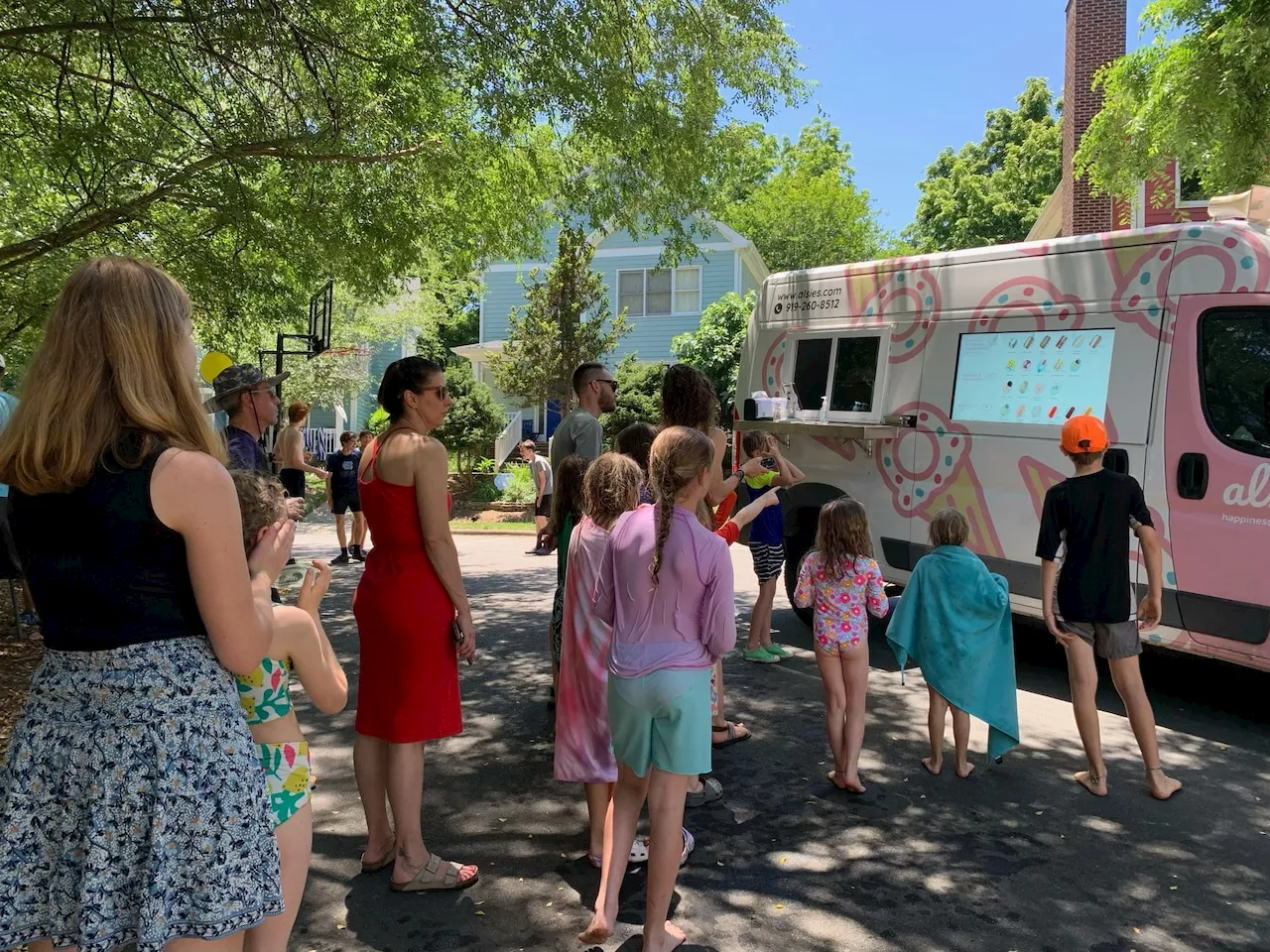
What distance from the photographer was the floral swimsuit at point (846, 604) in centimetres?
484

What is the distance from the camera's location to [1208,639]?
577 centimetres

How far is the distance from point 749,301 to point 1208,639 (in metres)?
17.3

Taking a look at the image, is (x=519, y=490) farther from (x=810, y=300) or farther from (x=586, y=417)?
(x=586, y=417)

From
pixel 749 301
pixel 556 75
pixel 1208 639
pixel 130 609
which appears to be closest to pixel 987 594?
pixel 1208 639

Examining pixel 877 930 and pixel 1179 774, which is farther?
pixel 1179 774

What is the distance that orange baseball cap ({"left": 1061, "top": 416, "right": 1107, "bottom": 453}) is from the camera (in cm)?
472

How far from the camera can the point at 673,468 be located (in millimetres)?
3301

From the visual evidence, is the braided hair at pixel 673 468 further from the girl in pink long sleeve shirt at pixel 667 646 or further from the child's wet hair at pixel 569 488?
the child's wet hair at pixel 569 488

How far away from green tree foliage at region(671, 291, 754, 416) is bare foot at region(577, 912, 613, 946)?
17935mm

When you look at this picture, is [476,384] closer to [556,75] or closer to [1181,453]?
[556,75]

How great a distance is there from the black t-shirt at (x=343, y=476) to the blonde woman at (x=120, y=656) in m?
10.3

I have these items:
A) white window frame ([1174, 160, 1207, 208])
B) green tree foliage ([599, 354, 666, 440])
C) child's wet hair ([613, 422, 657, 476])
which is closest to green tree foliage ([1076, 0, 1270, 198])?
white window frame ([1174, 160, 1207, 208])

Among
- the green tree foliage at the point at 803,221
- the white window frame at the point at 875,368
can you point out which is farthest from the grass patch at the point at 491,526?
the green tree foliage at the point at 803,221

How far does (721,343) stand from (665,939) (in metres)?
19.1
